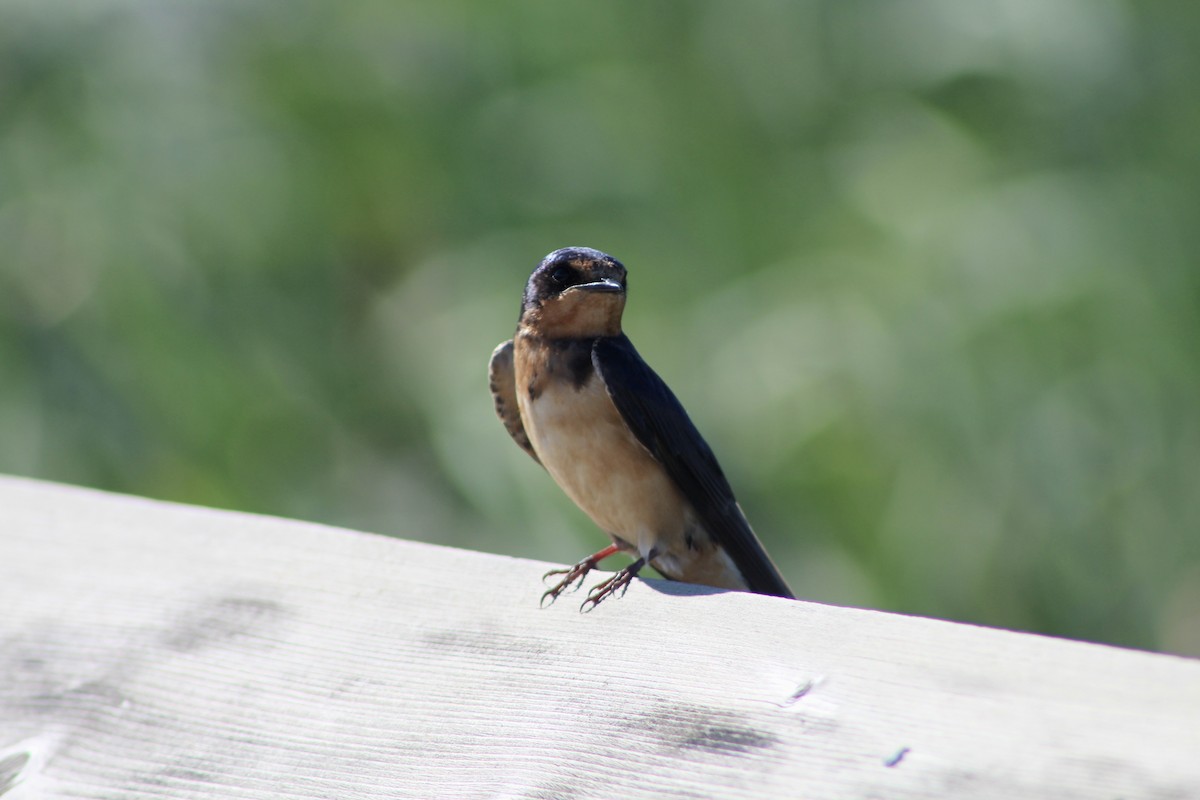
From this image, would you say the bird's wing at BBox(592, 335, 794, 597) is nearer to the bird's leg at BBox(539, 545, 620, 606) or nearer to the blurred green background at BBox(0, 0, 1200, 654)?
the bird's leg at BBox(539, 545, 620, 606)

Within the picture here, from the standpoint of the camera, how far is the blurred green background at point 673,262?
4.37 meters

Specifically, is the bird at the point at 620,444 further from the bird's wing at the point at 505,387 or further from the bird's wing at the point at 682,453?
the bird's wing at the point at 505,387

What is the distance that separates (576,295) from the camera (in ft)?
8.06

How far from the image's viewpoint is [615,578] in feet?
6.23

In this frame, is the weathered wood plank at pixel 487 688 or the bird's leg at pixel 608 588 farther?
the bird's leg at pixel 608 588

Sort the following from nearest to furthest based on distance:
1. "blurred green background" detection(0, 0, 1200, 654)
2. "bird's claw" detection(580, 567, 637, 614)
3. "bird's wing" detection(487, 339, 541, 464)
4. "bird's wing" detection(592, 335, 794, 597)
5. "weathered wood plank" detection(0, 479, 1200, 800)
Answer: "weathered wood plank" detection(0, 479, 1200, 800) < "bird's claw" detection(580, 567, 637, 614) < "bird's wing" detection(592, 335, 794, 597) < "bird's wing" detection(487, 339, 541, 464) < "blurred green background" detection(0, 0, 1200, 654)

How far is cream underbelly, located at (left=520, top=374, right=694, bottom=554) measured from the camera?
2.38 m

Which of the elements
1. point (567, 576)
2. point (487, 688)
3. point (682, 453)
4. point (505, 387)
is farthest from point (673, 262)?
point (487, 688)

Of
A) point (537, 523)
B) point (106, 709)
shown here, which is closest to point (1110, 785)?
point (106, 709)

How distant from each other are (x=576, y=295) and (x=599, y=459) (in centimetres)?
Result: 31

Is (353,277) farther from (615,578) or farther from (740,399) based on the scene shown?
(615,578)

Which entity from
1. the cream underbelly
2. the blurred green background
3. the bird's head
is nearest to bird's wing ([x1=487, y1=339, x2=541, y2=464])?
the bird's head

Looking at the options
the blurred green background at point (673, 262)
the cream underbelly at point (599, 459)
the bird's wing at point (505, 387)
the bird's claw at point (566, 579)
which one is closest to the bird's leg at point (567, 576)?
the bird's claw at point (566, 579)

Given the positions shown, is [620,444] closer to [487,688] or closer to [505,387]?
[505,387]
